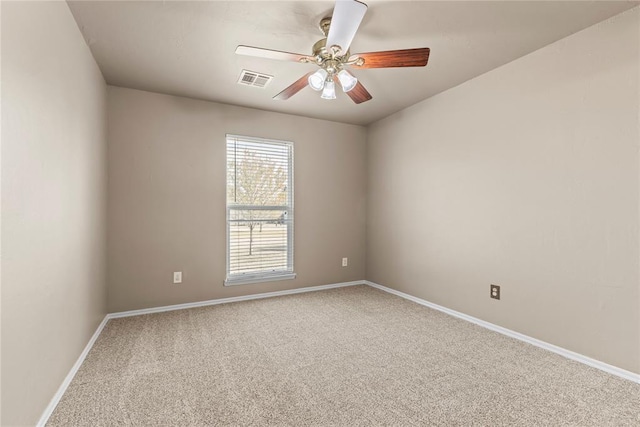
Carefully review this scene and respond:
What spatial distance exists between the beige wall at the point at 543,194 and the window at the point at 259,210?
1.60 m

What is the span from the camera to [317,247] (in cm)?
429

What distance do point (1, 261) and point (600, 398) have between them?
3.02 m

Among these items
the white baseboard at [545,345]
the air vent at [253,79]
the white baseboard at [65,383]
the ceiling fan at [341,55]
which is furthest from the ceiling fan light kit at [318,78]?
the white baseboard at [545,345]

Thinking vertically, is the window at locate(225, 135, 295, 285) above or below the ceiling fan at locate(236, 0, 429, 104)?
below

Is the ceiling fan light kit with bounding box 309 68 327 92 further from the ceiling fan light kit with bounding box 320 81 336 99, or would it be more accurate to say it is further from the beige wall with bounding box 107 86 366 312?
the beige wall with bounding box 107 86 366 312

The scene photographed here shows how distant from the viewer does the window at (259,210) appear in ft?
12.4

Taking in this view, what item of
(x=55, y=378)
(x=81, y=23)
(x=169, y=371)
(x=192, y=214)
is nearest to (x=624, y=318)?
(x=169, y=371)

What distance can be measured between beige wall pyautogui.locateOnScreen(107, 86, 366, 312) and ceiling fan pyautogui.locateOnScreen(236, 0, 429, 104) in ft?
5.35

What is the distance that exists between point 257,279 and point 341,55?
2735 millimetres

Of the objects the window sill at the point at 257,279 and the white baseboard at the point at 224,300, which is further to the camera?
the window sill at the point at 257,279

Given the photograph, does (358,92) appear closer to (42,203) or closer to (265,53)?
(265,53)

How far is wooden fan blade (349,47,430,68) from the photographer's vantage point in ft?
6.28

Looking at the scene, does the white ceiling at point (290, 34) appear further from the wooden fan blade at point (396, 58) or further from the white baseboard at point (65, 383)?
the white baseboard at point (65, 383)

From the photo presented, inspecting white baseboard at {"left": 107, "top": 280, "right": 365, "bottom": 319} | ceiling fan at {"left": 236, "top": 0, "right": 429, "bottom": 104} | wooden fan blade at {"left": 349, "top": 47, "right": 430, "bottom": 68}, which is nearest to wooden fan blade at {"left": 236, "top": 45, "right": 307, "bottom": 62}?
ceiling fan at {"left": 236, "top": 0, "right": 429, "bottom": 104}
